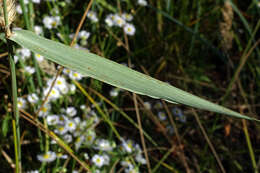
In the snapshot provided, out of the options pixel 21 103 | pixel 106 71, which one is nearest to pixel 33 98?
pixel 21 103

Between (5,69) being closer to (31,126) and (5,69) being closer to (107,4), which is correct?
(31,126)

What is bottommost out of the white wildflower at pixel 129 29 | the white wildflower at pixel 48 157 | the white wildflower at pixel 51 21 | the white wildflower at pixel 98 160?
the white wildflower at pixel 98 160

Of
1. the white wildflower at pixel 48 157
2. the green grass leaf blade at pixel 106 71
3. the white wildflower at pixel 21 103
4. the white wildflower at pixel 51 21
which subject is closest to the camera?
the green grass leaf blade at pixel 106 71

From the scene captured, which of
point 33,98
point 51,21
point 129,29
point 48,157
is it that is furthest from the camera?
point 129,29

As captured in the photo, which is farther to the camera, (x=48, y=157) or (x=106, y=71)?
(x=48, y=157)

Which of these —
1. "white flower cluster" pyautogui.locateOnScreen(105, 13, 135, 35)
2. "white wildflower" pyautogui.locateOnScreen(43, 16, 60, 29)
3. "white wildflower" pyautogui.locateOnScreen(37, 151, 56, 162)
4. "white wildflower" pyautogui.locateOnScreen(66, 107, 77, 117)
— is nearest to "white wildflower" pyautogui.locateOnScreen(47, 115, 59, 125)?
"white wildflower" pyautogui.locateOnScreen(66, 107, 77, 117)

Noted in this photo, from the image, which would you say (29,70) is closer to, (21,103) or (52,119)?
(21,103)

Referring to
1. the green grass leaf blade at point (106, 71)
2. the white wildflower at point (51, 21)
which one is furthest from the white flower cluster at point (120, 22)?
the green grass leaf blade at point (106, 71)

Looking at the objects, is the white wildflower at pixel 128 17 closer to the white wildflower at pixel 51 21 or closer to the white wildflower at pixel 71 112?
the white wildflower at pixel 51 21

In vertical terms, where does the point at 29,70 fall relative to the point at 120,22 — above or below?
below
